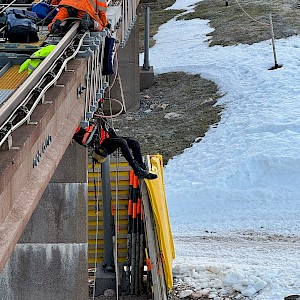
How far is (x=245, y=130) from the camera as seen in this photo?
25578 mm

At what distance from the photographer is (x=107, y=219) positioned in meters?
15.8

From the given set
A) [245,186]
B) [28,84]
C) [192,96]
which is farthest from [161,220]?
[192,96]

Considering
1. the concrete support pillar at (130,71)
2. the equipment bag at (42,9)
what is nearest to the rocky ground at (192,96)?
the concrete support pillar at (130,71)

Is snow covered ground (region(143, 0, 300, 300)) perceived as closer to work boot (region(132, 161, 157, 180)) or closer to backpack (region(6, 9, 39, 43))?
work boot (region(132, 161, 157, 180))

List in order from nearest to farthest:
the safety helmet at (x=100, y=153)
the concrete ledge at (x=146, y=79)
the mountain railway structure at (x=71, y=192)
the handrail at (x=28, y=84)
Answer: the handrail at (x=28, y=84)
the mountain railway structure at (x=71, y=192)
the safety helmet at (x=100, y=153)
the concrete ledge at (x=146, y=79)

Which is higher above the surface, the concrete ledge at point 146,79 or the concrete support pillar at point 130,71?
the concrete support pillar at point 130,71

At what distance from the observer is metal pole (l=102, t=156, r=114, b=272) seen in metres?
15.6

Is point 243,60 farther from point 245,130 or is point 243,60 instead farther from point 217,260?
point 217,260

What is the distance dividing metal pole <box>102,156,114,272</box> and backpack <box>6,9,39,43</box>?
3.72 metres

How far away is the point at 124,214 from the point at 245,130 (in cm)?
1023

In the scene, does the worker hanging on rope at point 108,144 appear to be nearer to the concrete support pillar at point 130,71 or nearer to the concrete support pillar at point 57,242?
the concrete support pillar at point 57,242

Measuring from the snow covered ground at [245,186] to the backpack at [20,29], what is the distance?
5.32 m

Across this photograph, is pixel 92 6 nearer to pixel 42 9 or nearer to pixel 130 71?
pixel 42 9

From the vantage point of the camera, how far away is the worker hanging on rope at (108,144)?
500 inches
